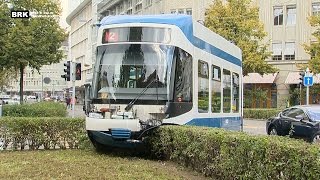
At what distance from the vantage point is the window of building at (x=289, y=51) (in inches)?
1913

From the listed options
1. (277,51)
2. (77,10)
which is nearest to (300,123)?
(277,51)

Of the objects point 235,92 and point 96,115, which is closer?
point 96,115

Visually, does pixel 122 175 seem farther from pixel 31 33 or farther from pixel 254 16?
pixel 254 16

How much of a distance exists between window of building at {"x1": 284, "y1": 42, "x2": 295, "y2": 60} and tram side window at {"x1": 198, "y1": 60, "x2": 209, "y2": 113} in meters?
36.4

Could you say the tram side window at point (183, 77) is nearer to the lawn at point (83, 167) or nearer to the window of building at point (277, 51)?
the lawn at point (83, 167)

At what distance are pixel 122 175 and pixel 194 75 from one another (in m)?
4.24

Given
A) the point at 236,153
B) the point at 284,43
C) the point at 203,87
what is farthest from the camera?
the point at 284,43

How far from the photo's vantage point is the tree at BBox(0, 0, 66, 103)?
1183 inches

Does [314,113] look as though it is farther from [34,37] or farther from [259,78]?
[259,78]

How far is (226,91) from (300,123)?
3313mm

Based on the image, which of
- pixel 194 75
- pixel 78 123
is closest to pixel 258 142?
pixel 194 75

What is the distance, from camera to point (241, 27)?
4059cm

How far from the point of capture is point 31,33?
30.9 m

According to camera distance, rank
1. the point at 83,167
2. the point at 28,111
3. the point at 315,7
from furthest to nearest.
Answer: the point at 315,7, the point at 28,111, the point at 83,167
